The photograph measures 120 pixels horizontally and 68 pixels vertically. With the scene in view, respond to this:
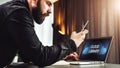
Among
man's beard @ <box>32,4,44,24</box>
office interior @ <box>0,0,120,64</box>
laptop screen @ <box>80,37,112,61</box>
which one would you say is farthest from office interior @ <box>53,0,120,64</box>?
man's beard @ <box>32,4,44,24</box>

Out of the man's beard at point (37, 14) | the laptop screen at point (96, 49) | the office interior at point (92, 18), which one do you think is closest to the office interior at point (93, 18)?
the office interior at point (92, 18)

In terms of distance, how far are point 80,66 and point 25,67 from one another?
0.84 feet

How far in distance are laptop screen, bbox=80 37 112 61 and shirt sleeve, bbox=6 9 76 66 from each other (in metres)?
0.60

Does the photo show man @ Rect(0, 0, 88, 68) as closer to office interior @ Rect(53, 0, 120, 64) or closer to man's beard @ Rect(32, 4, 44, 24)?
man's beard @ Rect(32, 4, 44, 24)

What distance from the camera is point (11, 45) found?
107cm

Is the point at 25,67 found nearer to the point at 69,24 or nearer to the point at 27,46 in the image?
A: the point at 27,46

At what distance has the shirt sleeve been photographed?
977mm

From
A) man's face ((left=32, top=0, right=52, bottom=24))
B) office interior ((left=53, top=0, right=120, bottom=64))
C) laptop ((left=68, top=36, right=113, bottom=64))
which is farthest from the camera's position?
office interior ((left=53, top=0, right=120, bottom=64))

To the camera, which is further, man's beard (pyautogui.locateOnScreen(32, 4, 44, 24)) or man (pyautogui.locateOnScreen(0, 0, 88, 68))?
man's beard (pyautogui.locateOnScreen(32, 4, 44, 24))

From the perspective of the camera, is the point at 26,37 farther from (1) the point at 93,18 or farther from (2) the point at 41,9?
(1) the point at 93,18

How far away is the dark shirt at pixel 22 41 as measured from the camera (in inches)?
38.6

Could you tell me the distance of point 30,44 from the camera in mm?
971

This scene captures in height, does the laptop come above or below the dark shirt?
below

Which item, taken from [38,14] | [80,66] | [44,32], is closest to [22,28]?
[38,14]
